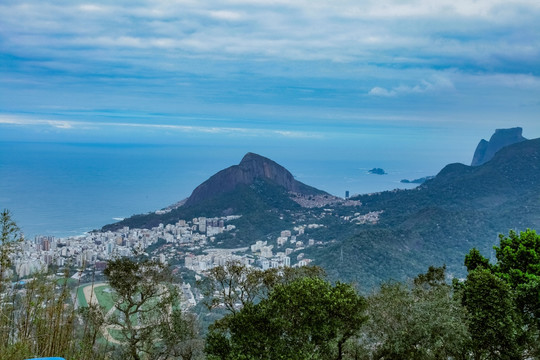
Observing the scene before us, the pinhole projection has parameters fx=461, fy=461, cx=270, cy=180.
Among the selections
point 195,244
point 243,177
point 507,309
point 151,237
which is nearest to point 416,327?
point 507,309

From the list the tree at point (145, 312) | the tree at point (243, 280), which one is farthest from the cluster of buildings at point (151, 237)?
the tree at point (243, 280)

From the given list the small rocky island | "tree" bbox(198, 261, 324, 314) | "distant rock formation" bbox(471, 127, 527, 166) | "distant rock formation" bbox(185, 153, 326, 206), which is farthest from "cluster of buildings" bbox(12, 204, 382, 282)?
the small rocky island

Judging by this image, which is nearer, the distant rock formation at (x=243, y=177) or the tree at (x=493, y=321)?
the tree at (x=493, y=321)

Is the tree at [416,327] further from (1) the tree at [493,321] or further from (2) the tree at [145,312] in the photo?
(2) the tree at [145,312]

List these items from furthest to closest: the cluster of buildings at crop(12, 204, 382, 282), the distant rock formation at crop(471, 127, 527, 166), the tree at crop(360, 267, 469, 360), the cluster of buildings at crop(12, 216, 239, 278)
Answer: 1. the distant rock formation at crop(471, 127, 527, 166)
2. the cluster of buildings at crop(12, 216, 239, 278)
3. the cluster of buildings at crop(12, 204, 382, 282)
4. the tree at crop(360, 267, 469, 360)

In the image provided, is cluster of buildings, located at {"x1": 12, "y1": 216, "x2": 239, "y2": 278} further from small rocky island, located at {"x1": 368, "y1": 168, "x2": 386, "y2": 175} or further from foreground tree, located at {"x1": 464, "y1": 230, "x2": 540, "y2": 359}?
small rocky island, located at {"x1": 368, "y1": 168, "x2": 386, "y2": 175}

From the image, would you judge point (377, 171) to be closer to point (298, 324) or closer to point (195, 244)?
point (195, 244)
